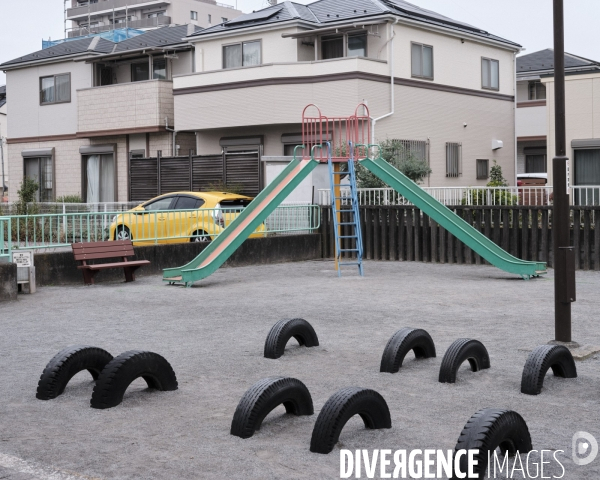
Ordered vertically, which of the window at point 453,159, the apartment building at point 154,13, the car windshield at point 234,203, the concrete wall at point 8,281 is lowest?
the concrete wall at point 8,281

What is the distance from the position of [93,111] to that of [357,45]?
11.1 meters

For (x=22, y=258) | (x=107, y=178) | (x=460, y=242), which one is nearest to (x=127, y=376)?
(x=22, y=258)

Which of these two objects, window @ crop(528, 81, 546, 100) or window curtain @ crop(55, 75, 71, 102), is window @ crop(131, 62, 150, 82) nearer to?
window curtain @ crop(55, 75, 71, 102)

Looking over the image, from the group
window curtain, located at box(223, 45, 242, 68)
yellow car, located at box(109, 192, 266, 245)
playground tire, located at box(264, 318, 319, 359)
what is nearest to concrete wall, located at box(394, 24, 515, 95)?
window curtain, located at box(223, 45, 242, 68)

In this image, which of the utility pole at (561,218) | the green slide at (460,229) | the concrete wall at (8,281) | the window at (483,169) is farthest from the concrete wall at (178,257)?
the window at (483,169)

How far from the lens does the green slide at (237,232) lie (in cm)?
1502

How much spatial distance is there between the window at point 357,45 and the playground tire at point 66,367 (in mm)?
22571

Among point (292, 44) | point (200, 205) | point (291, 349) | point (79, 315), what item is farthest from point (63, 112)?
point (291, 349)

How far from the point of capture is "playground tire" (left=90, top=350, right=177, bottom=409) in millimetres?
6715

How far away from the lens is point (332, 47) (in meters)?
29.6

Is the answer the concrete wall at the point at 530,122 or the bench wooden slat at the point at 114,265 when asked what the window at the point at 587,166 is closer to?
the concrete wall at the point at 530,122

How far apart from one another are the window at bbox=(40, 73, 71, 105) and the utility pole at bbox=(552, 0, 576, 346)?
95.4 ft

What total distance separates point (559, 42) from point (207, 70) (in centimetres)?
2359

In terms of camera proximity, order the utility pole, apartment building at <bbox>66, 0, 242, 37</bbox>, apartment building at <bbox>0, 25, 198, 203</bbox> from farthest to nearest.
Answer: apartment building at <bbox>66, 0, 242, 37</bbox> < apartment building at <bbox>0, 25, 198, 203</bbox> < the utility pole
